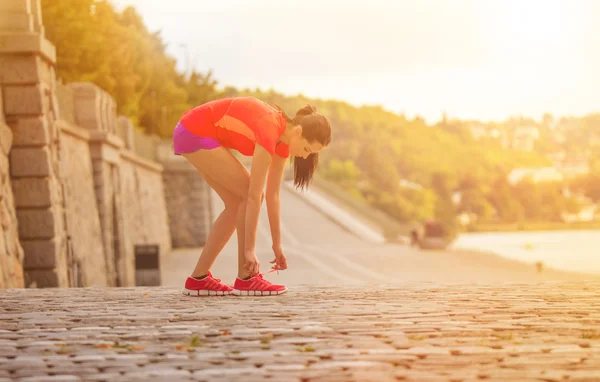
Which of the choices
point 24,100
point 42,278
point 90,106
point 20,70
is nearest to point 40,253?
point 42,278

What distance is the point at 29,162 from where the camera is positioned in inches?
419

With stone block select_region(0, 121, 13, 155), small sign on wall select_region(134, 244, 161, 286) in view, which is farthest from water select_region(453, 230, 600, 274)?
stone block select_region(0, 121, 13, 155)

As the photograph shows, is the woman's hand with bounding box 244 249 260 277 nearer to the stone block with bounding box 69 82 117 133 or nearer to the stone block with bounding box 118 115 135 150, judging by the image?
the stone block with bounding box 69 82 117 133

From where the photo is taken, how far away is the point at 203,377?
390 cm

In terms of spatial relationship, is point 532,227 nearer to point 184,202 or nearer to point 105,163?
point 184,202

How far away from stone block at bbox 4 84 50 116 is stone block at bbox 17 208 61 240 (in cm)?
108

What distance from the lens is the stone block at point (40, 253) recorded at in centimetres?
1064

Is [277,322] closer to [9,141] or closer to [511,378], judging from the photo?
[511,378]

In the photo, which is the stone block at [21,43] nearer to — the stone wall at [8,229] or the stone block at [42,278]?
the stone wall at [8,229]

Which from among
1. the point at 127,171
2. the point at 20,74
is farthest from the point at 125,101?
the point at 20,74

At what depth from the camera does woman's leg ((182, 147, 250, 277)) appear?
6270 millimetres

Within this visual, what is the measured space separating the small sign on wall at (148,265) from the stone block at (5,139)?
13.6 ft

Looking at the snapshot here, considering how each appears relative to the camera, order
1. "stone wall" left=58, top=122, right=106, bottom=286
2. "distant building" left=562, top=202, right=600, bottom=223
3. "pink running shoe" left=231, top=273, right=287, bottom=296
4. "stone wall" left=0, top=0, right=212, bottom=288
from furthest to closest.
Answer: "distant building" left=562, top=202, right=600, bottom=223 → "stone wall" left=58, top=122, right=106, bottom=286 → "stone wall" left=0, top=0, right=212, bottom=288 → "pink running shoe" left=231, top=273, right=287, bottom=296

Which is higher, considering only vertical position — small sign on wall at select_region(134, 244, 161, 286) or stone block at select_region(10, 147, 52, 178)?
stone block at select_region(10, 147, 52, 178)
